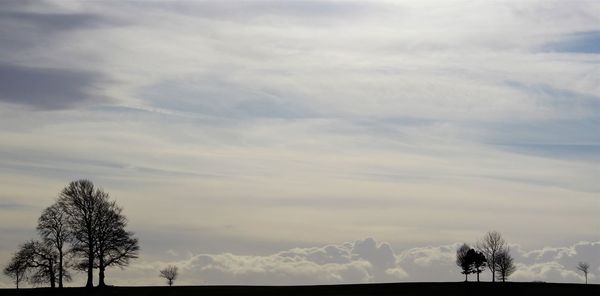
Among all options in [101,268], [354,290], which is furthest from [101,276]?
[354,290]

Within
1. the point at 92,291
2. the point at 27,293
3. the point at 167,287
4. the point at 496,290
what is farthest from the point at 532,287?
the point at 27,293

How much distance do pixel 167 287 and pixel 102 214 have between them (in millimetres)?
10637

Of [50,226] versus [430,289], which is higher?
[50,226]

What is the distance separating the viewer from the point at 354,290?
317ft

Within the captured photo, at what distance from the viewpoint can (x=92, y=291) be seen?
9438cm

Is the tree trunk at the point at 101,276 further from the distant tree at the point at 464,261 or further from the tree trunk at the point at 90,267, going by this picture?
the distant tree at the point at 464,261

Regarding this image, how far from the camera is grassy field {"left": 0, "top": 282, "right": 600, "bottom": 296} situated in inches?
3679

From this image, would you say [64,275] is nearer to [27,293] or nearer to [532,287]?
[27,293]

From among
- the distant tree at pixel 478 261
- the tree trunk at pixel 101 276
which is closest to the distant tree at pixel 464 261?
the distant tree at pixel 478 261

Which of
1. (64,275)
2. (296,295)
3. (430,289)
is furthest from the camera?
(64,275)

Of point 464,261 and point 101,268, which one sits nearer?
point 101,268

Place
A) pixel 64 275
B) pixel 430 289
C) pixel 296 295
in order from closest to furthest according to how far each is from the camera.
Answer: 1. pixel 296 295
2. pixel 430 289
3. pixel 64 275

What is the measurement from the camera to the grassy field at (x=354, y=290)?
93438mm

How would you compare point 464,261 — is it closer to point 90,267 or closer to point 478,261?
point 478,261
